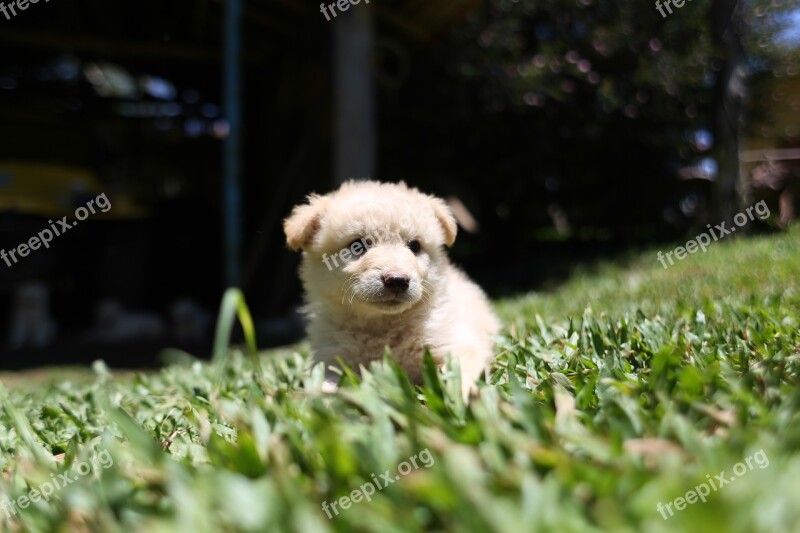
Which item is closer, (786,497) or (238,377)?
(786,497)

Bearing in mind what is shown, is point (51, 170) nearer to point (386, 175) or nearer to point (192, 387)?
point (386, 175)

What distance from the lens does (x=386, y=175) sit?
29.3 feet

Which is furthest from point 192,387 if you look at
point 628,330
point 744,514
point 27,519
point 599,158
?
point 599,158

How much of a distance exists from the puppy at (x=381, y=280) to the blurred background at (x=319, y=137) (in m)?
3.25

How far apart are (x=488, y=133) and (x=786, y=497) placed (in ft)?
28.4

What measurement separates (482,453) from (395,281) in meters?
1.27

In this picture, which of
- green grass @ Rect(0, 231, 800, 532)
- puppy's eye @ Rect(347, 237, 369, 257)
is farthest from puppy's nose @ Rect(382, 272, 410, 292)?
green grass @ Rect(0, 231, 800, 532)

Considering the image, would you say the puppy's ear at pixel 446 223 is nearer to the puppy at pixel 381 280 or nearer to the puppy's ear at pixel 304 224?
the puppy at pixel 381 280

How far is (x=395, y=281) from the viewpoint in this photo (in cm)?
234

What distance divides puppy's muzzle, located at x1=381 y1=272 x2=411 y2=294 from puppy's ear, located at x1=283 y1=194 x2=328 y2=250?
20.5 inches

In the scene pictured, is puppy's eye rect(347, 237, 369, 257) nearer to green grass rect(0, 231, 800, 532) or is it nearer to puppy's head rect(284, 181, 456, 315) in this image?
puppy's head rect(284, 181, 456, 315)

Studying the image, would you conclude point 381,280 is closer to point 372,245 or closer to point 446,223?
point 372,245

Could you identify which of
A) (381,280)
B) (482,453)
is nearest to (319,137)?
(381,280)

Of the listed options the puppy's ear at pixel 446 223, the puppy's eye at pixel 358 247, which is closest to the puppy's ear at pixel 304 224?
the puppy's eye at pixel 358 247
